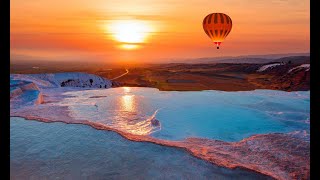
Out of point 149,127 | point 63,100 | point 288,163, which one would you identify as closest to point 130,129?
point 149,127

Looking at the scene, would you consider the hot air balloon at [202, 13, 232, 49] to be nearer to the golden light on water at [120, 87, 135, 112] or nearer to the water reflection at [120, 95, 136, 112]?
the golden light on water at [120, 87, 135, 112]

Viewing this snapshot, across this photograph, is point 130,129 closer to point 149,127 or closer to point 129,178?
point 149,127

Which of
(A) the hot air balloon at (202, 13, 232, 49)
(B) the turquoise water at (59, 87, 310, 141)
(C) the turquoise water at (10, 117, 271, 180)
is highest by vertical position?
(A) the hot air balloon at (202, 13, 232, 49)

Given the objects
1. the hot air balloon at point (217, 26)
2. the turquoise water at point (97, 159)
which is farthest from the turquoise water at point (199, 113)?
the hot air balloon at point (217, 26)

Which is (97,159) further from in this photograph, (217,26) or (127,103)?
(217,26)

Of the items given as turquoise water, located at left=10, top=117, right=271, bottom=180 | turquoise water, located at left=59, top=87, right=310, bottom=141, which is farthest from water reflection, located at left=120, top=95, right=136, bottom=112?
turquoise water, located at left=10, top=117, right=271, bottom=180

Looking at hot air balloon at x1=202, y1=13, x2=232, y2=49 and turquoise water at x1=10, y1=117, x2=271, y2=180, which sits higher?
hot air balloon at x1=202, y1=13, x2=232, y2=49
